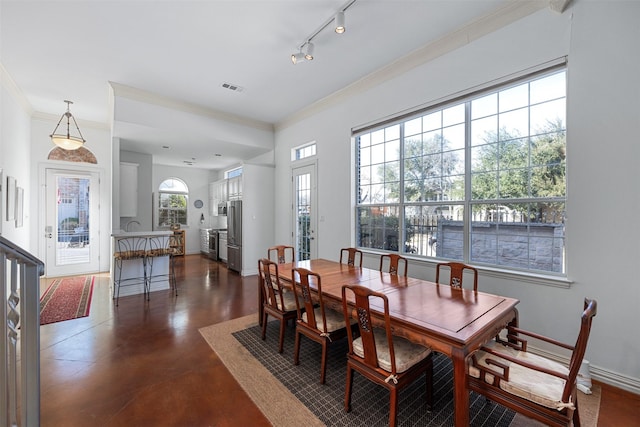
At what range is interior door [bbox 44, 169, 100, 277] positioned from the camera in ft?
18.3

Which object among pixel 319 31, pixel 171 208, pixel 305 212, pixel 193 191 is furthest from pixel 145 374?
pixel 193 191

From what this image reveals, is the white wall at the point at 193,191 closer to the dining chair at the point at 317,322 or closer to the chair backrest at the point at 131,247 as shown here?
the chair backrest at the point at 131,247

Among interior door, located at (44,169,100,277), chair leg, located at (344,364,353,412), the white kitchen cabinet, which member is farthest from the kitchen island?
chair leg, located at (344,364,353,412)

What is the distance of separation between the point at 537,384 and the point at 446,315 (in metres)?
0.53

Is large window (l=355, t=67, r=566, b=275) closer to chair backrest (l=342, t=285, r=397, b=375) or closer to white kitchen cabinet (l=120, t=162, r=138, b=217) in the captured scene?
chair backrest (l=342, t=285, r=397, b=375)

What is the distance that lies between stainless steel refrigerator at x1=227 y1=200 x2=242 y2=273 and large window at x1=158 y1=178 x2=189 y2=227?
3.29 metres

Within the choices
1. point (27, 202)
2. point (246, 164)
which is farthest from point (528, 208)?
point (27, 202)

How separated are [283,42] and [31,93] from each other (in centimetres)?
457

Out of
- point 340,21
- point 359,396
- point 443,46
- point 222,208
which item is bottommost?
point 359,396

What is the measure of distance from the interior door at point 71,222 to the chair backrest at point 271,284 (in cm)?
527

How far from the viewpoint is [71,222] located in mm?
5777

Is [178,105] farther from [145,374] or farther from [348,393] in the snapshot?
[348,393]

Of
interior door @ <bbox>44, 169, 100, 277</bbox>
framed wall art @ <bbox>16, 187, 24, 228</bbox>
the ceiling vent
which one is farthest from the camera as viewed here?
interior door @ <bbox>44, 169, 100, 277</bbox>

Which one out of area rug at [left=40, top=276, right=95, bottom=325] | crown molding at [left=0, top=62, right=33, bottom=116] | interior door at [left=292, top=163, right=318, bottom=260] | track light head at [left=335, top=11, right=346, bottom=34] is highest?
crown molding at [left=0, top=62, right=33, bottom=116]
